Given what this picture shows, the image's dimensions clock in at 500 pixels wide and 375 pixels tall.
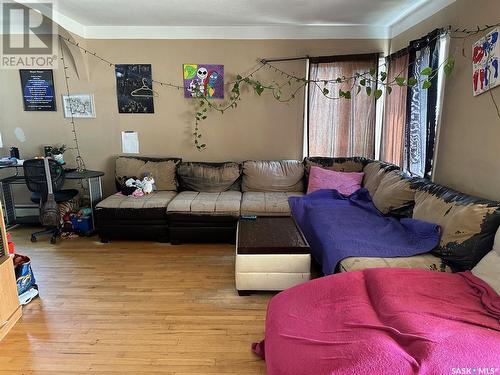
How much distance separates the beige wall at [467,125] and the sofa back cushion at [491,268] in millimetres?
511

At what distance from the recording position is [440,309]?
152cm

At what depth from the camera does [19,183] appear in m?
4.13

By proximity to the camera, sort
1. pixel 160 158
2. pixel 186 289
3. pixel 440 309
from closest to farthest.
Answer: pixel 440 309 < pixel 186 289 < pixel 160 158

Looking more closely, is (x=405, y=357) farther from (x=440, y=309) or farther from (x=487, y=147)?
(x=487, y=147)

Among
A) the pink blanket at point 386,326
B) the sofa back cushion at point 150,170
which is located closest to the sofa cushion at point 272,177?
the sofa back cushion at point 150,170

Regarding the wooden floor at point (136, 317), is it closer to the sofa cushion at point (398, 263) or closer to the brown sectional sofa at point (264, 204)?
the brown sectional sofa at point (264, 204)

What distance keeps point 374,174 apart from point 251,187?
143 centimetres

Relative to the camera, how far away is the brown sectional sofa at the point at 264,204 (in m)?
1.99

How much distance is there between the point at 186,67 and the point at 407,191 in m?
2.89

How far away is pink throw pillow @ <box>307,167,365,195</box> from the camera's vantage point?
361cm

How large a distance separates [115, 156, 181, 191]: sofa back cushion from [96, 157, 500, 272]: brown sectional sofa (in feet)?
0.04

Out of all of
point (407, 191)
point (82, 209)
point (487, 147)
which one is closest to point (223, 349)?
point (407, 191)

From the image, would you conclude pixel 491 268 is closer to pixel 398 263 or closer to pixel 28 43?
pixel 398 263

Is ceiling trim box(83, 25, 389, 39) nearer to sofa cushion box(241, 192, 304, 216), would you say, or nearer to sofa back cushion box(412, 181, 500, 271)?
sofa cushion box(241, 192, 304, 216)
